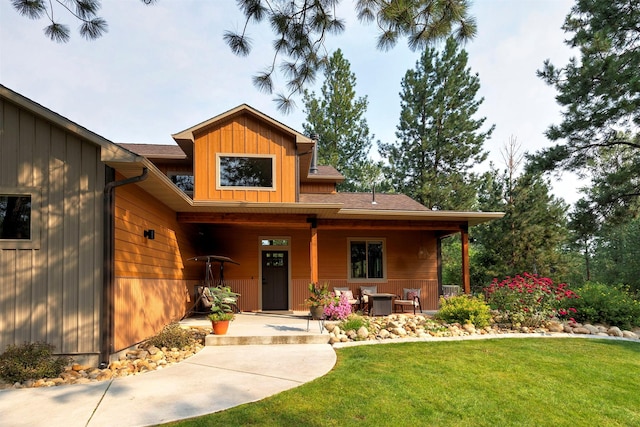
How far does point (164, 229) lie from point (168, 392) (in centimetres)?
473

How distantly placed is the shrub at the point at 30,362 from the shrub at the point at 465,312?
22.2 ft

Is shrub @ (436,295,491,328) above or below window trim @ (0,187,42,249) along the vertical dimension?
below

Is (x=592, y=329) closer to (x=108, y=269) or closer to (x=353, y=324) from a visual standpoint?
(x=353, y=324)

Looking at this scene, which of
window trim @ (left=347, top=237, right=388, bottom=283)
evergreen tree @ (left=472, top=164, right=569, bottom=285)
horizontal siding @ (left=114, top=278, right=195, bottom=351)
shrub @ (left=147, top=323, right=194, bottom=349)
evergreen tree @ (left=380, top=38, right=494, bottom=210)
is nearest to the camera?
horizontal siding @ (left=114, top=278, right=195, bottom=351)

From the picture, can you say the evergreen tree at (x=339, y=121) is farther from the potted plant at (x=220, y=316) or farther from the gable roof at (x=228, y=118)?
the potted plant at (x=220, y=316)

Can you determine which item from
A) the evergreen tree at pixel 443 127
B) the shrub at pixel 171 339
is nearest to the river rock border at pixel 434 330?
the shrub at pixel 171 339

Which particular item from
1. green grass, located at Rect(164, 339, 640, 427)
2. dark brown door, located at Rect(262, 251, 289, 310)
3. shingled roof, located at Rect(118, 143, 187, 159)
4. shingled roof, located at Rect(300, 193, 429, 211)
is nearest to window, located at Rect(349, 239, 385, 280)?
shingled roof, located at Rect(300, 193, 429, 211)

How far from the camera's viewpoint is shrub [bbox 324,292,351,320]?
8.55 m

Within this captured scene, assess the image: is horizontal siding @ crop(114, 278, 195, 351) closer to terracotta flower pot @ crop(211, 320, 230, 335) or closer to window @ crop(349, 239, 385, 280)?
terracotta flower pot @ crop(211, 320, 230, 335)

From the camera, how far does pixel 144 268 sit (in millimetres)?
7055

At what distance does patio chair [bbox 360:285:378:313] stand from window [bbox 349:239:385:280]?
433 mm

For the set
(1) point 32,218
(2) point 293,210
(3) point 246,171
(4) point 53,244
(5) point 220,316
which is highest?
(3) point 246,171

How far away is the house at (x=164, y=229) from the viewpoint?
17.8 feet

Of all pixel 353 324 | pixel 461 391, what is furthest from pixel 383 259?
pixel 461 391
